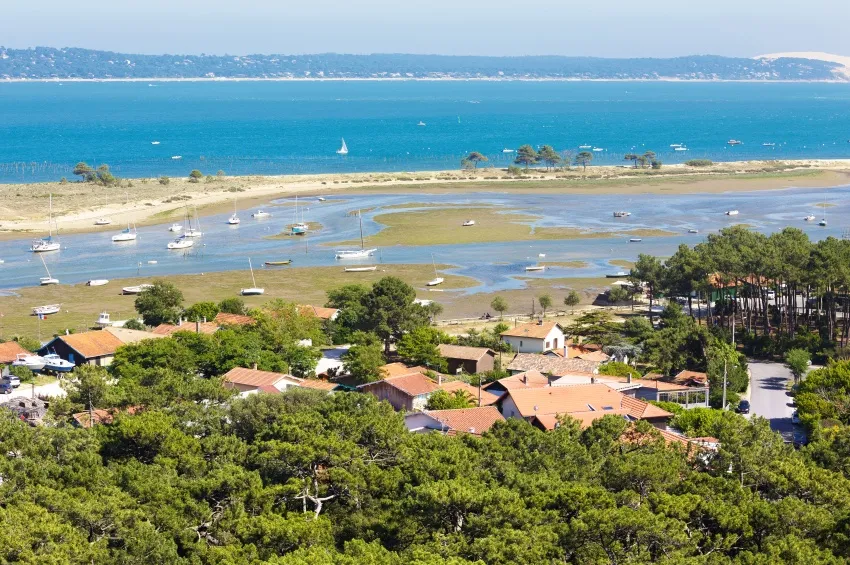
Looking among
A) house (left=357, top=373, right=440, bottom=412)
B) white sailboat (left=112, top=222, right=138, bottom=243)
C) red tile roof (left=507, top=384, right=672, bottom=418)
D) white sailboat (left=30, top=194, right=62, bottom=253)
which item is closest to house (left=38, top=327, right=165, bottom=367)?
house (left=357, top=373, right=440, bottom=412)

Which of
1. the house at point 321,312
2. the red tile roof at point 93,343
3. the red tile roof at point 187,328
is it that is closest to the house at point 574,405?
the red tile roof at point 187,328

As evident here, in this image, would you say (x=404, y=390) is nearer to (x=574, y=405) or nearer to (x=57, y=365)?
(x=574, y=405)

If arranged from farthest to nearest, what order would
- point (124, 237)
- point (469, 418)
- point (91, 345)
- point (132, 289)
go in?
point (124, 237) → point (132, 289) → point (91, 345) → point (469, 418)

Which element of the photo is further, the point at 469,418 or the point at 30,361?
the point at 30,361

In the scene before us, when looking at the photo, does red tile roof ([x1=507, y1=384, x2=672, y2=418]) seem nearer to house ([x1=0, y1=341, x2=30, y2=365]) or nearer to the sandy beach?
house ([x1=0, y1=341, x2=30, y2=365])

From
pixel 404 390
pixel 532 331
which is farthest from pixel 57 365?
pixel 532 331

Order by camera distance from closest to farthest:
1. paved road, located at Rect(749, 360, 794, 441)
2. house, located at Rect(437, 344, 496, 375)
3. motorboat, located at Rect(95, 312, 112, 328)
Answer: paved road, located at Rect(749, 360, 794, 441) → house, located at Rect(437, 344, 496, 375) → motorboat, located at Rect(95, 312, 112, 328)

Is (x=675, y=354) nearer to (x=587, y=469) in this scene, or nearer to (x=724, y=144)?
(x=587, y=469)

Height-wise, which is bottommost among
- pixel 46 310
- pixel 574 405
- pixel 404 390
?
pixel 46 310
